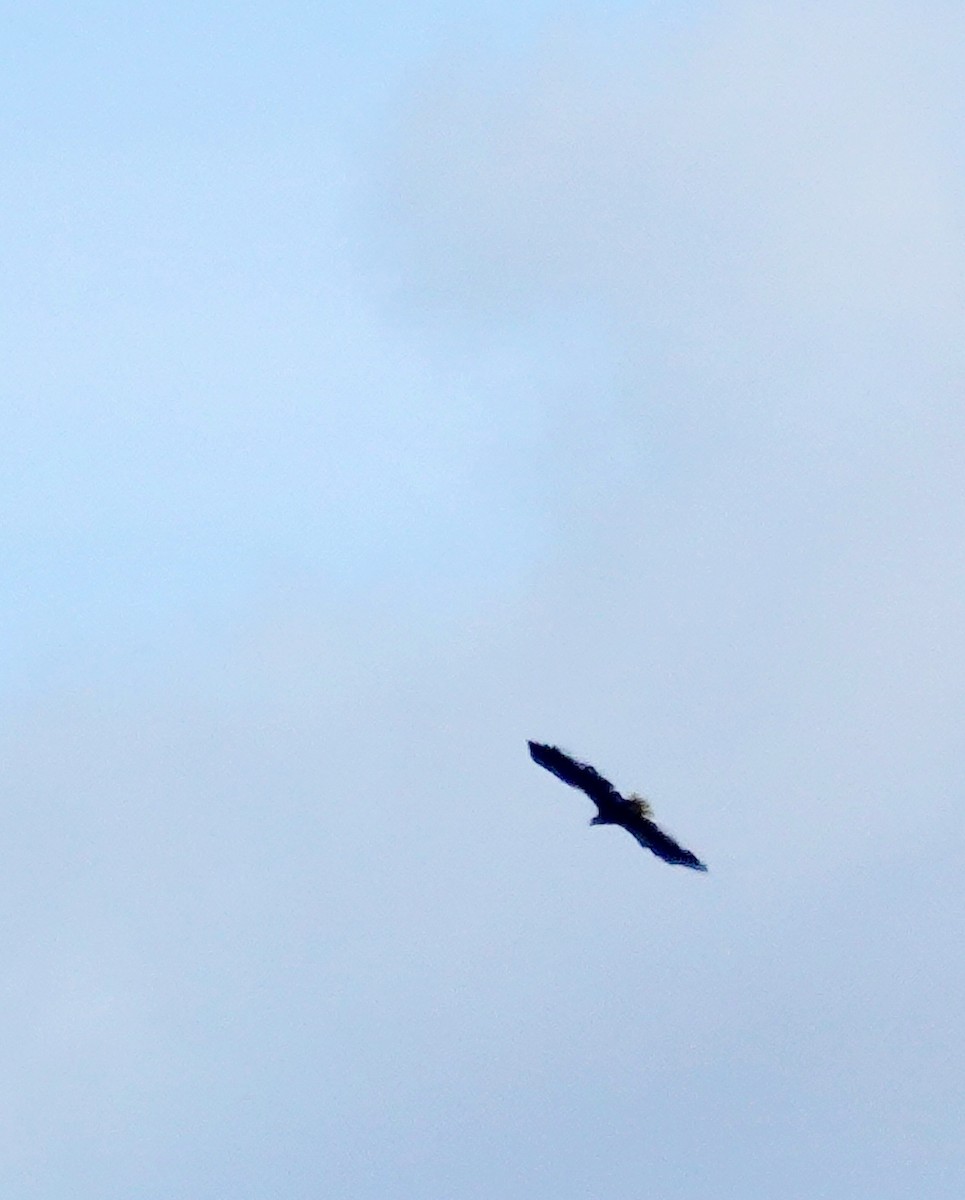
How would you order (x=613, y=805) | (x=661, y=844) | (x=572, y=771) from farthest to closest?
(x=661, y=844)
(x=613, y=805)
(x=572, y=771)

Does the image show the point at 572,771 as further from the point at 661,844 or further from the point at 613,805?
the point at 661,844

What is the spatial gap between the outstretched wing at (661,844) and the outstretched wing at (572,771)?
210 centimetres

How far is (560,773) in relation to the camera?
3187 inches

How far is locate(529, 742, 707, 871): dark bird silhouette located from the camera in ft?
264

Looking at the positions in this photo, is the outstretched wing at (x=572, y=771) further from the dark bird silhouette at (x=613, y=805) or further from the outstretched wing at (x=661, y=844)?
the outstretched wing at (x=661, y=844)

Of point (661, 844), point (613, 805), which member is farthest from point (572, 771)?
point (661, 844)

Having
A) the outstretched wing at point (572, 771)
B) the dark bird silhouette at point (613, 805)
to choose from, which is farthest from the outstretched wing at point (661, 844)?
the outstretched wing at point (572, 771)

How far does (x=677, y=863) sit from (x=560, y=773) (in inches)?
279

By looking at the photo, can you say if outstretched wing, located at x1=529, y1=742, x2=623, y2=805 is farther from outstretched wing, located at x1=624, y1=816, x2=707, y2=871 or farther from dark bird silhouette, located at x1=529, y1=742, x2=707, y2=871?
outstretched wing, located at x1=624, y1=816, x2=707, y2=871

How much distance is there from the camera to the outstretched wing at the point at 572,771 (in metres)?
80.2

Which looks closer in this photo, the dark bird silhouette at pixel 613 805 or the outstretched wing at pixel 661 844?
the dark bird silhouette at pixel 613 805

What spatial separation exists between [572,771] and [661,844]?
6241 millimetres

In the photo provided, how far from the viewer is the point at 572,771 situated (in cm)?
8100

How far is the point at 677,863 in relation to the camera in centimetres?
8556
